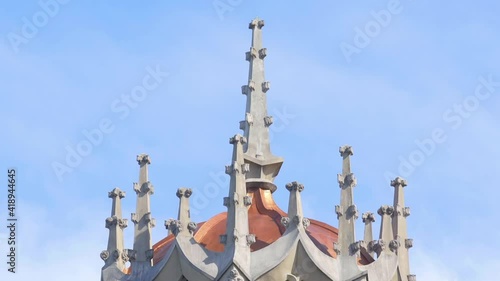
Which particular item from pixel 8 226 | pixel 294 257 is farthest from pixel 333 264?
pixel 8 226

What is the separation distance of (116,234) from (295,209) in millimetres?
4731

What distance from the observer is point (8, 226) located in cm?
4238

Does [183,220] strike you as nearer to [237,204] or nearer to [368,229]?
[237,204]

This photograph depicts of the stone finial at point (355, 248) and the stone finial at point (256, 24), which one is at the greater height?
the stone finial at point (256, 24)

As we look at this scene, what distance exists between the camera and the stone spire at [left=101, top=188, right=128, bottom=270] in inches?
1609

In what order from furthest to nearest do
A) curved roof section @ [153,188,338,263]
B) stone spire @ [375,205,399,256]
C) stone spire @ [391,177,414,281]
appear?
stone spire @ [391,177,414,281] < stone spire @ [375,205,399,256] < curved roof section @ [153,188,338,263]

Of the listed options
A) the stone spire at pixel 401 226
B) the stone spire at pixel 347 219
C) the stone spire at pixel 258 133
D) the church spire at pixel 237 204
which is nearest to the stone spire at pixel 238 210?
the church spire at pixel 237 204

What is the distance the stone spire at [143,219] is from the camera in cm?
4059

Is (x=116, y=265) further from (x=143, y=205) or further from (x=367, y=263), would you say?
(x=367, y=263)

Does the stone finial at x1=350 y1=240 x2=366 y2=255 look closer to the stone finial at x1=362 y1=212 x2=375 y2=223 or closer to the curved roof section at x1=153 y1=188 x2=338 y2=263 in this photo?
the curved roof section at x1=153 y1=188 x2=338 y2=263

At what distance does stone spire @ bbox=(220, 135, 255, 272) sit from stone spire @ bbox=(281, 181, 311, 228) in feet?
3.14

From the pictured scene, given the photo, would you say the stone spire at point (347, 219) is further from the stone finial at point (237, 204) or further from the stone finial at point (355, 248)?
the stone finial at point (237, 204)

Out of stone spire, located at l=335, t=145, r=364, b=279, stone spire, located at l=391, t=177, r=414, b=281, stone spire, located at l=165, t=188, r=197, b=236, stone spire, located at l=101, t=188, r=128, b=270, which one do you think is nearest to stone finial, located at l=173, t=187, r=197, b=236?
stone spire, located at l=165, t=188, r=197, b=236

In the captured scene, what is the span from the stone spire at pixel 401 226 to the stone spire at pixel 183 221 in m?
5.28
